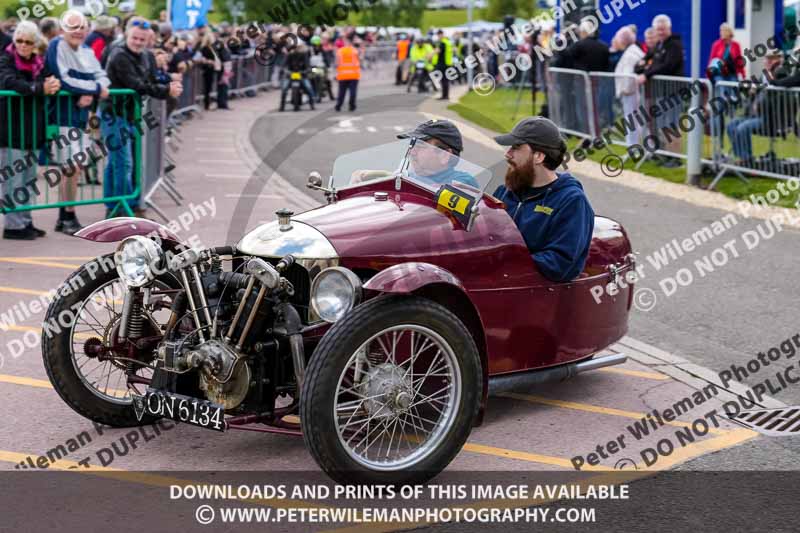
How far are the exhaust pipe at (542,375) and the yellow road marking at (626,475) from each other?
0.77 metres

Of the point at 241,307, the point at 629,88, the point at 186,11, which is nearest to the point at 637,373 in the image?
the point at 241,307

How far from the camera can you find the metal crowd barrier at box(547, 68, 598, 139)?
61.8 ft

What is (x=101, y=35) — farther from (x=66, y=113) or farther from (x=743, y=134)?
(x=743, y=134)

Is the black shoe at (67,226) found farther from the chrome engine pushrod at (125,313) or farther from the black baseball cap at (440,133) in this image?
the chrome engine pushrod at (125,313)

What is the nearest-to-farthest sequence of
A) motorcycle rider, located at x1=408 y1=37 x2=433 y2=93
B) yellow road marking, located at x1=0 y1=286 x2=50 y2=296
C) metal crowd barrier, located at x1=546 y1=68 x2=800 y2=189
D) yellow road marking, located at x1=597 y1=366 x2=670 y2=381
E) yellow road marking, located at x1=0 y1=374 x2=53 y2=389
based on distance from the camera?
1. yellow road marking, located at x1=0 y1=374 x2=53 y2=389
2. yellow road marking, located at x1=597 y1=366 x2=670 y2=381
3. yellow road marking, located at x1=0 y1=286 x2=50 y2=296
4. metal crowd barrier, located at x1=546 y1=68 x2=800 y2=189
5. motorcycle rider, located at x1=408 y1=37 x2=433 y2=93

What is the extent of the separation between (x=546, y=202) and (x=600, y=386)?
1.26 meters

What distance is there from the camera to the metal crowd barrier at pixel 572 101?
18828 millimetres

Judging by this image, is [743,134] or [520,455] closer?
[520,455]

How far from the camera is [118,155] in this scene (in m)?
11.6

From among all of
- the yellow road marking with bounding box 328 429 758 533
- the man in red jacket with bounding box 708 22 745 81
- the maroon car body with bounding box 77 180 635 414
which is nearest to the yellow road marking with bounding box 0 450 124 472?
the maroon car body with bounding box 77 180 635 414

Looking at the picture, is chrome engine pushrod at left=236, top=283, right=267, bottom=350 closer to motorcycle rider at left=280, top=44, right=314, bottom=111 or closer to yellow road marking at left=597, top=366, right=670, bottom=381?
yellow road marking at left=597, top=366, right=670, bottom=381

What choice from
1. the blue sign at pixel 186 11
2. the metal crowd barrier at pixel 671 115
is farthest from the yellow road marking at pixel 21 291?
the blue sign at pixel 186 11

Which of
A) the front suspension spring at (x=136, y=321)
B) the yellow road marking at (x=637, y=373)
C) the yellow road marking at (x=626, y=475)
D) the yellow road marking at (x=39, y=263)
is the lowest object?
the yellow road marking at (x=626, y=475)

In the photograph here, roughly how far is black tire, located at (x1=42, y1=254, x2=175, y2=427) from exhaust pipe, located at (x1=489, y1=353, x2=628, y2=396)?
1.70m
